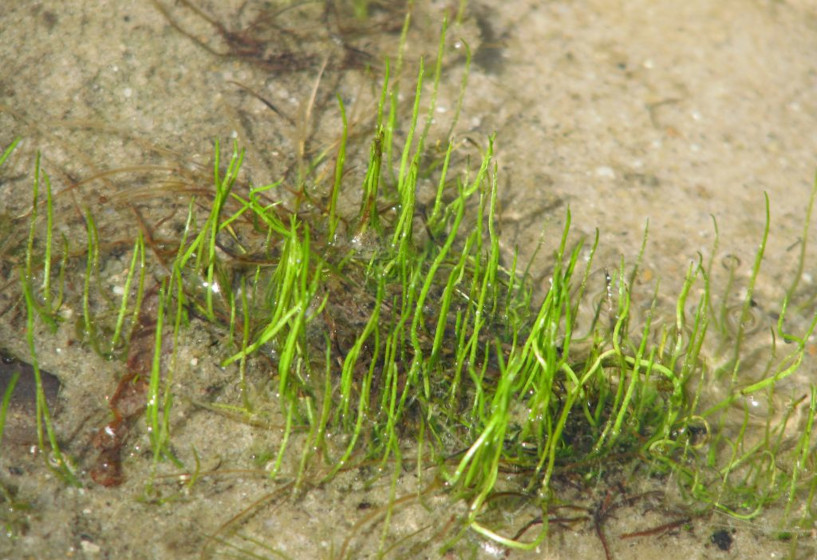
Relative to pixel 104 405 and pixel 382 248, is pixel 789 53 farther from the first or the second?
pixel 104 405

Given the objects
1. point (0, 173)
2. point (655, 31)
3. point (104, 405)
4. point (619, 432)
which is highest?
point (655, 31)

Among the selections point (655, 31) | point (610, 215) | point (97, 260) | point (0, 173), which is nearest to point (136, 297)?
point (97, 260)

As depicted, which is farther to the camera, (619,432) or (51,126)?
(51,126)

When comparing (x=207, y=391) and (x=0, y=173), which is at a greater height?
(x=0, y=173)

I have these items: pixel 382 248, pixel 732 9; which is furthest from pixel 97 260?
pixel 732 9

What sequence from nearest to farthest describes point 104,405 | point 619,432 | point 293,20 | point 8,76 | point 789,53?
point 104,405 < point 619,432 < point 8,76 < point 293,20 < point 789,53

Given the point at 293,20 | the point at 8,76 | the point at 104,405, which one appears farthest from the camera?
the point at 293,20

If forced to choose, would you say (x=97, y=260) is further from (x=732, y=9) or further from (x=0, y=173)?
(x=732, y=9)
